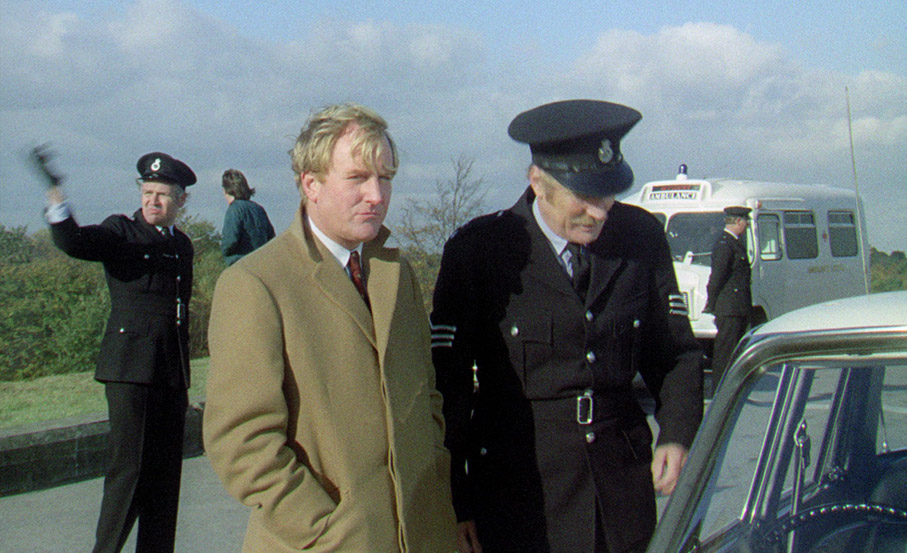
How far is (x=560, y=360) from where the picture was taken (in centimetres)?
251

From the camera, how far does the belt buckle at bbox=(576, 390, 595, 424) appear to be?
2.48m

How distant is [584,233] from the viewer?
2.55 meters

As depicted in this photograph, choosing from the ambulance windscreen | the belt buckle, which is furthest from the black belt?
the ambulance windscreen

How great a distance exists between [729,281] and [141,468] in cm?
792

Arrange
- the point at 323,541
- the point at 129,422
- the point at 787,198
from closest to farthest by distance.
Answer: the point at 323,541, the point at 129,422, the point at 787,198

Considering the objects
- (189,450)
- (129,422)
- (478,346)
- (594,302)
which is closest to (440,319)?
(478,346)

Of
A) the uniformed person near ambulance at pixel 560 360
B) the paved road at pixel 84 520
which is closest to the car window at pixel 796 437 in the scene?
the uniformed person near ambulance at pixel 560 360

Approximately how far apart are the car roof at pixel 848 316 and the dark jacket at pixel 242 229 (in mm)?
5715

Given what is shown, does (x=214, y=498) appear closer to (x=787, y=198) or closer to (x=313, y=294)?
(x=313, y=294)

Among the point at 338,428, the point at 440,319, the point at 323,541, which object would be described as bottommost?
the point at 323,541

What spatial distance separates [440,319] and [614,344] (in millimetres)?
484

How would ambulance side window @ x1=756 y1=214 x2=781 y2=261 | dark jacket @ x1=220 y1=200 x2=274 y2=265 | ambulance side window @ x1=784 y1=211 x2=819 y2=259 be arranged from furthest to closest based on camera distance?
1. ambulance side window @ x1=784 y1=211 x2=819 y2=259
2. ambulance side window @ x1=756 y1=214 x2=781 y2=261
3. dark jacket @ x1=220 y1=200 x2=274 y2=265

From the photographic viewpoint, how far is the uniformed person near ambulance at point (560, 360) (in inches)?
98.3

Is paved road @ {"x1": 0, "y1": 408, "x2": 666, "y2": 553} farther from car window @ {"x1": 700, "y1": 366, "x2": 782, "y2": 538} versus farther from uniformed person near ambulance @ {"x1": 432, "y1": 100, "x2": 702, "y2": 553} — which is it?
car window @ {"x1": 700, "y1": 366, "x2": 782, "y2": 538}
